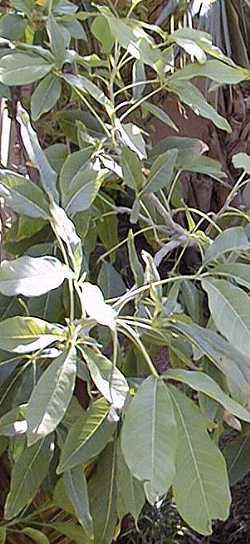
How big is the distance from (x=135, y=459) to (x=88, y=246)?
1.97 feet

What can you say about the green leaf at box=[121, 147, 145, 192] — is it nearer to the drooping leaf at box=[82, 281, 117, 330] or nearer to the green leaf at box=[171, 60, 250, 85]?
the green leaf at box=[171, 60, 250, 85]

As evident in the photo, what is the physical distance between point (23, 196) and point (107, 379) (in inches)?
11.7

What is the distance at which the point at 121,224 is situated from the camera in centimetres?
170

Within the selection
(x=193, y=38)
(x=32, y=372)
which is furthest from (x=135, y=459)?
(x=193, y=38)

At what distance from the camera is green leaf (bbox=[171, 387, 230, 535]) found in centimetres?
78

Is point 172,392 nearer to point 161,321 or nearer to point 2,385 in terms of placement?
point 161,321

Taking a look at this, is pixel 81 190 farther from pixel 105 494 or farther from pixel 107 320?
pixel 105 494

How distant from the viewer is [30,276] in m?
0.84

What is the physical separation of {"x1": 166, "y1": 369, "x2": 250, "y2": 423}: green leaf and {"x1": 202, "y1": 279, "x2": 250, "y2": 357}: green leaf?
65mm

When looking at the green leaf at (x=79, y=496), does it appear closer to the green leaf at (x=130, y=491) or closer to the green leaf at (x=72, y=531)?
the green leaf at (x=130, y=491)

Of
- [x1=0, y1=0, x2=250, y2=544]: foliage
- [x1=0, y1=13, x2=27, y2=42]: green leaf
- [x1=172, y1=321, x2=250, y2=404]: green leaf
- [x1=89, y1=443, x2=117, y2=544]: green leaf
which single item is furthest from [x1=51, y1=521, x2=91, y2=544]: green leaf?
[x1=0, y1=13, x2=27, y2=42]: green leaf

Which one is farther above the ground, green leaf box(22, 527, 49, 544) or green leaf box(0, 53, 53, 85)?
green leaf box(0, 53, 53, 85)

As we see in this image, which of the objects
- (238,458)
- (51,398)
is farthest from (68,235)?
(238,458)

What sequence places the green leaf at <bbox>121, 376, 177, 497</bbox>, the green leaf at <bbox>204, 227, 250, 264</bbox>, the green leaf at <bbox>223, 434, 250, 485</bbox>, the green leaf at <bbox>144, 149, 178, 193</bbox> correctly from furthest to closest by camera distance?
1. the green leaf at <bbox>223, 434, 250, 485</bbox>
2. the green leaf at <bbox>144, 149, 178, 193</bbox>
3. the green leaf at <bbox>204, 227, 250, 264</bbox>
4. the green leaf at <bbox>121, 376, 177, 497</bbox>
